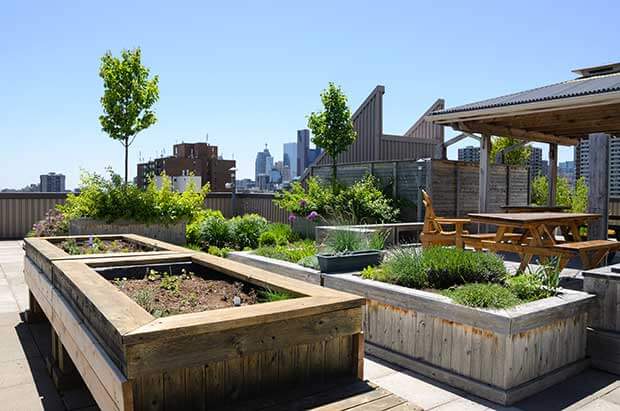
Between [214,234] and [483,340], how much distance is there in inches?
269

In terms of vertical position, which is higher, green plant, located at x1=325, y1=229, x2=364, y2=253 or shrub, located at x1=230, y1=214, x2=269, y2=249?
green plant, located at x1=325, y1=229, x2=364, y2=253

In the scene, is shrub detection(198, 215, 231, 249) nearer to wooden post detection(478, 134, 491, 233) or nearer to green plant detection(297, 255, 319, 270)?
green plant detection(297, 255, 319, 270)

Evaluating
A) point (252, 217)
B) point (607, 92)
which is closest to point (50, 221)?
point (252, 217)

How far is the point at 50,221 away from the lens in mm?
9305

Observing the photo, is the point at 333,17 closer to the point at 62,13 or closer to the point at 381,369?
the point at 62,13

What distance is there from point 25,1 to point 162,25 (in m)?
2.42

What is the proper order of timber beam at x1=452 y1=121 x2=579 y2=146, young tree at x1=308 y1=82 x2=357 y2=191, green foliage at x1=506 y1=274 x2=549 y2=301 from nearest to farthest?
green foliage at x1=506 y1=274 x2=549 y2=301, timber beam at x1=452 y1=121 x2=579 y2=146, young tree at x1=308 y1=82 x2=357 y2=191

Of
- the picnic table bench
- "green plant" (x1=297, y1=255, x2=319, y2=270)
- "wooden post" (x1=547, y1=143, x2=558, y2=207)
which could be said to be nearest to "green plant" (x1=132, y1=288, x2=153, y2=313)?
"green plant" (x1=297, y1=255, x2=319, y2=270)

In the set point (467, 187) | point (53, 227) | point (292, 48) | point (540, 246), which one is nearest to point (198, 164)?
point (292, 48)

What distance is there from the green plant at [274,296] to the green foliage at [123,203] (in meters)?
6.76

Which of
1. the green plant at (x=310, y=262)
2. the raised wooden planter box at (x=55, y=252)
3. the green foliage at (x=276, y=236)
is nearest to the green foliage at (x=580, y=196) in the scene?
the green foliage at (x=276, y=236)

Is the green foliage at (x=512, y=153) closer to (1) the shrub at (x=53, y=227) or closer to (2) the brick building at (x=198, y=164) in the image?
(1) the shrub at (x=53, y=227)

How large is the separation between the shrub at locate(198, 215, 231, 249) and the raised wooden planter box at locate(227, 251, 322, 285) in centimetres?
290

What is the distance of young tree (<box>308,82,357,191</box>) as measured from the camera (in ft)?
38.7
